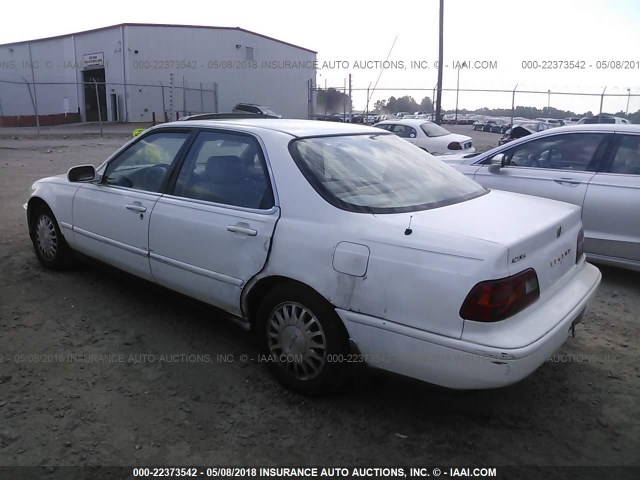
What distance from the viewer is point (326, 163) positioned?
311 cm

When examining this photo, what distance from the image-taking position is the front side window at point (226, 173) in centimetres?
316

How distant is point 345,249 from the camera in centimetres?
261

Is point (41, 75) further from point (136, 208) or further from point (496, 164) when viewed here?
point (136, 208)

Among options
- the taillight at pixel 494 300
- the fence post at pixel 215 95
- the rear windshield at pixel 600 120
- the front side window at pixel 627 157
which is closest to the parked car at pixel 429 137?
the rear windshield at pixel 600 120

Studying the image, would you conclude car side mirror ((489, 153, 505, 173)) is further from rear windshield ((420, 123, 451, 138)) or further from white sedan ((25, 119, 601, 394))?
rear windshield ((420, 123, 451, 138))

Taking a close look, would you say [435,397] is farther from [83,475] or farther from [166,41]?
[166,41]

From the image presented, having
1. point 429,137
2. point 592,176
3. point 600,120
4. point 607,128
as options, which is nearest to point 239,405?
point 592,176

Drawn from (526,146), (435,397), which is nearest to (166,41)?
(526,146)

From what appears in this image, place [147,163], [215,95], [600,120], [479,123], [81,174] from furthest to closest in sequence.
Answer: [479,123] < [215,95] < [600,120] < [81,174] < [147,163]

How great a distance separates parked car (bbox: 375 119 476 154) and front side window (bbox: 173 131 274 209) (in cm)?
975

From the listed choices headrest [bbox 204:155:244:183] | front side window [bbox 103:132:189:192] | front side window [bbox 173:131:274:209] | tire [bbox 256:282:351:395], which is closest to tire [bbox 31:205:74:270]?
front side window [bbox 103:132:189:192]

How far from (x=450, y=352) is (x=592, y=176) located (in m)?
3.55

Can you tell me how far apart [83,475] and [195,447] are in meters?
0.50

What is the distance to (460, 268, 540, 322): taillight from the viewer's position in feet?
7.50
